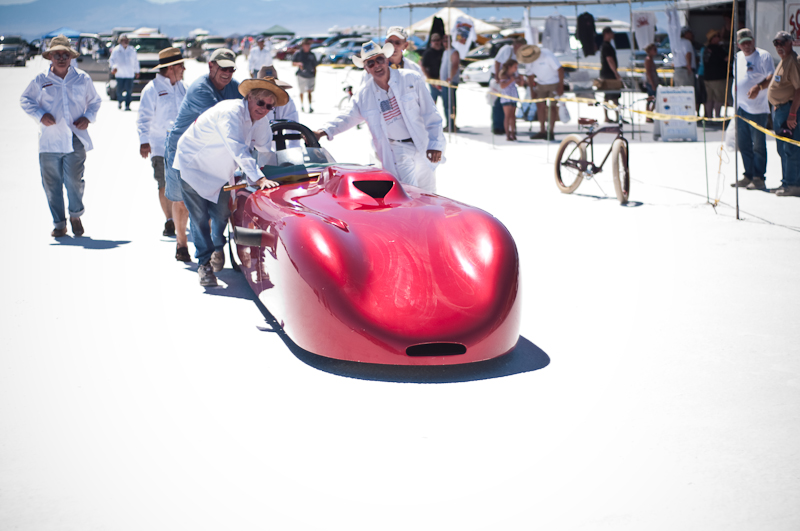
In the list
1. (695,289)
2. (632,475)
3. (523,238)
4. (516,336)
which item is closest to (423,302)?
(516,336)

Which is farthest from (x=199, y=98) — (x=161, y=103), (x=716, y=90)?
(x=716, y=90)

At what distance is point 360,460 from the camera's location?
3.92m

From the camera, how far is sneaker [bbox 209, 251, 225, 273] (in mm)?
7676

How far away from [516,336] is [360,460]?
1655 millimetres

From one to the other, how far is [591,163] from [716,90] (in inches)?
334

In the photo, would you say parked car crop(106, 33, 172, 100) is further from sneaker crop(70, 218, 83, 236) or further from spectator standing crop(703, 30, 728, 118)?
sneaker crop(70, 218, 83, 236)

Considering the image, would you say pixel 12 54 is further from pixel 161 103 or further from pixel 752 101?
pixel 752 101

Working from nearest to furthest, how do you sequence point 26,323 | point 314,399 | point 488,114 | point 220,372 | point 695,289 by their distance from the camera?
1. point 314,399
2. point 220,372
3. point 26,323
4. point 695,289
5. point 488,114

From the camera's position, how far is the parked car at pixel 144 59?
26.4 m

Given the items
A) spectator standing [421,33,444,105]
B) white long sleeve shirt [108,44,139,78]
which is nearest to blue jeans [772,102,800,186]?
spectator standing [421,33,444,105]

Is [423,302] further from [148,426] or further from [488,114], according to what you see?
[488,114]

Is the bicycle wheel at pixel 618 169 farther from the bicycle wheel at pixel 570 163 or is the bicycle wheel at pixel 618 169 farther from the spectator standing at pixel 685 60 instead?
the spectator standing at pixel 685 60

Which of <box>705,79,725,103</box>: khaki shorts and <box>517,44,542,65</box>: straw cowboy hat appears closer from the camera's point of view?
<box>705,79,725,103</box>: khaki shorts

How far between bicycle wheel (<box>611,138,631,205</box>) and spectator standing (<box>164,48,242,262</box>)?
16.3 feet
